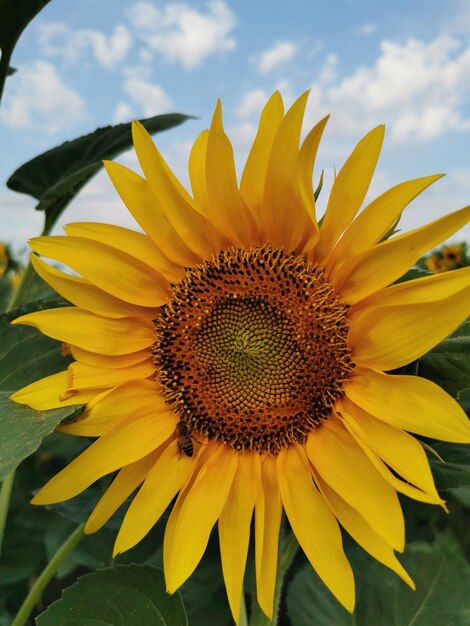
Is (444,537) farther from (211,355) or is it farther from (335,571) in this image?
(211,355)

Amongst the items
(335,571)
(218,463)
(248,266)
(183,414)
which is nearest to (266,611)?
(335,571)

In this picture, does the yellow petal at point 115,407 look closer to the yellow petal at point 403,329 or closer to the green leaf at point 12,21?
the yellow petal at point 403,329

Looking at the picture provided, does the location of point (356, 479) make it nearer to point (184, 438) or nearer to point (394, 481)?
point (394, 481)

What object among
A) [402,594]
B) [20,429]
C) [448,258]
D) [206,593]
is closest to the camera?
[20,429]

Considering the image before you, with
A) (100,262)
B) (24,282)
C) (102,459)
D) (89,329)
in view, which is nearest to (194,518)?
(102,459)

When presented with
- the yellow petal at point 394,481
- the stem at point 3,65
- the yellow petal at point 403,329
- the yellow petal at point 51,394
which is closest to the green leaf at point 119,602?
the yellow petal at point 51,394

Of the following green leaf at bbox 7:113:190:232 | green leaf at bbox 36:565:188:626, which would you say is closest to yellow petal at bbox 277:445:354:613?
green leaf at bbox 36:565:188:626

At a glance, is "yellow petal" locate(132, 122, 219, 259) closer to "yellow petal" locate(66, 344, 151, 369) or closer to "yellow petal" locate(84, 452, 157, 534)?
"yellow petal" locate(66, 344, 151, 369)
